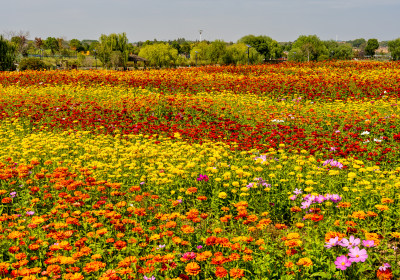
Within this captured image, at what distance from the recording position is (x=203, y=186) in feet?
17.1

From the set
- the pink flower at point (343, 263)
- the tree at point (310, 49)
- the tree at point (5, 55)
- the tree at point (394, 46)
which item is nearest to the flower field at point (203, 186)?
the pink flower at point (343, 263)

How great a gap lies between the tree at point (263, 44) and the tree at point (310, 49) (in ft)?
58.5

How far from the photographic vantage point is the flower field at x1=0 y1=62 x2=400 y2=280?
121 inches

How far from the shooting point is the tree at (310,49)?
63431 mm

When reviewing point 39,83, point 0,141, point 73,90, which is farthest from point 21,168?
point 39,83

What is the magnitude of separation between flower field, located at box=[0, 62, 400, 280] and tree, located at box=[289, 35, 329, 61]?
160 ft

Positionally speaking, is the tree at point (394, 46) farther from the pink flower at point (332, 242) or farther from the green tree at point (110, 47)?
the pink flower at point (332, 242)

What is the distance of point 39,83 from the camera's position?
18.4 metres

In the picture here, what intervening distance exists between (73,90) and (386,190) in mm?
14253

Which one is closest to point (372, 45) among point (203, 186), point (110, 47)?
point (110, 47)

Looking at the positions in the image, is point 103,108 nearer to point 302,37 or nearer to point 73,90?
point 73,90

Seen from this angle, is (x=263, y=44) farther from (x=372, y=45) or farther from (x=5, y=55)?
(x=5, y=55)

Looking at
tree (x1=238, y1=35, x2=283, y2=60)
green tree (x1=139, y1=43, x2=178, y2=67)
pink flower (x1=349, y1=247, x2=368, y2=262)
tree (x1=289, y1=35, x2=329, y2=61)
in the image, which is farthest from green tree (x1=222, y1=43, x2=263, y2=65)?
tree (x1=238, y1=35, x2=283, y2=60)

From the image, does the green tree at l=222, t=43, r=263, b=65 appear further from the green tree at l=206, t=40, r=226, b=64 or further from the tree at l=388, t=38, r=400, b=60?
the tree at l=388, t=38, r=400, b=60
